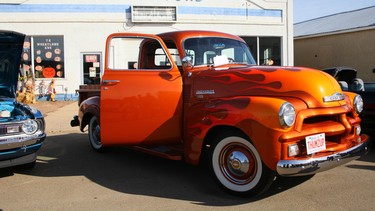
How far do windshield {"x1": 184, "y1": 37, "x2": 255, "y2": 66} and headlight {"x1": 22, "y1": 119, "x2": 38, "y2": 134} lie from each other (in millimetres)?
2411

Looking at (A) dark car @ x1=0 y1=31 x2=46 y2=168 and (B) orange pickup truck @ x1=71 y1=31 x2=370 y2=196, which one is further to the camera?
(A) dark car @ x1=0 y1=31 x2=46 y2=168

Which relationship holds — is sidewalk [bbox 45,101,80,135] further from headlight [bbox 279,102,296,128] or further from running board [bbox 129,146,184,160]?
headlight [bbox 279,102,296,128]

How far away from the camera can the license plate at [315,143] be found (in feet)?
12.8

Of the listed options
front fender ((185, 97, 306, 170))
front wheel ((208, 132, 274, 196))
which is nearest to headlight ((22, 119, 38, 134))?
front fender ((185, 97, 306, 170))

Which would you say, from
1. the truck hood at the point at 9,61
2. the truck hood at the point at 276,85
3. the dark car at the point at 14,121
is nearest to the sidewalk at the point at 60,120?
the truck hood at the point at 9,61

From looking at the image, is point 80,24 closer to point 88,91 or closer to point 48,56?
point 48,56

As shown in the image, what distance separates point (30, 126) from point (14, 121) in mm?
232

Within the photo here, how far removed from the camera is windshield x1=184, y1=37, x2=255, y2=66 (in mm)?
5352

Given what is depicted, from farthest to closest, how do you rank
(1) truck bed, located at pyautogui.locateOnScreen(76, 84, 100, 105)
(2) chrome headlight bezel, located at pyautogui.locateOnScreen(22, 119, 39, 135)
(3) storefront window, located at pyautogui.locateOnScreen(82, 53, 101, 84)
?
(3) storefront window, located at pyautogui.locateOnScreen(82, 53, 101, 84), (1) truck bed, located at pyautogui.locateOnScreen(76, 84, 100, 105), (2) chrome headlight bezel, located at pyautogui.locateOnScreen(22, 119, 39, 135)

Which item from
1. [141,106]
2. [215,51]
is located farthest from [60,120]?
[215,51]

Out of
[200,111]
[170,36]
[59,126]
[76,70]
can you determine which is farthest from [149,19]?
[200,111]

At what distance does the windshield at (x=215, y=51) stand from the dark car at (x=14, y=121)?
96.8 inches

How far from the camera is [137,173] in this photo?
18.2 feet

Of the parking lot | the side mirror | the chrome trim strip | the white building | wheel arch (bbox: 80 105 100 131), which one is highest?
the white building
